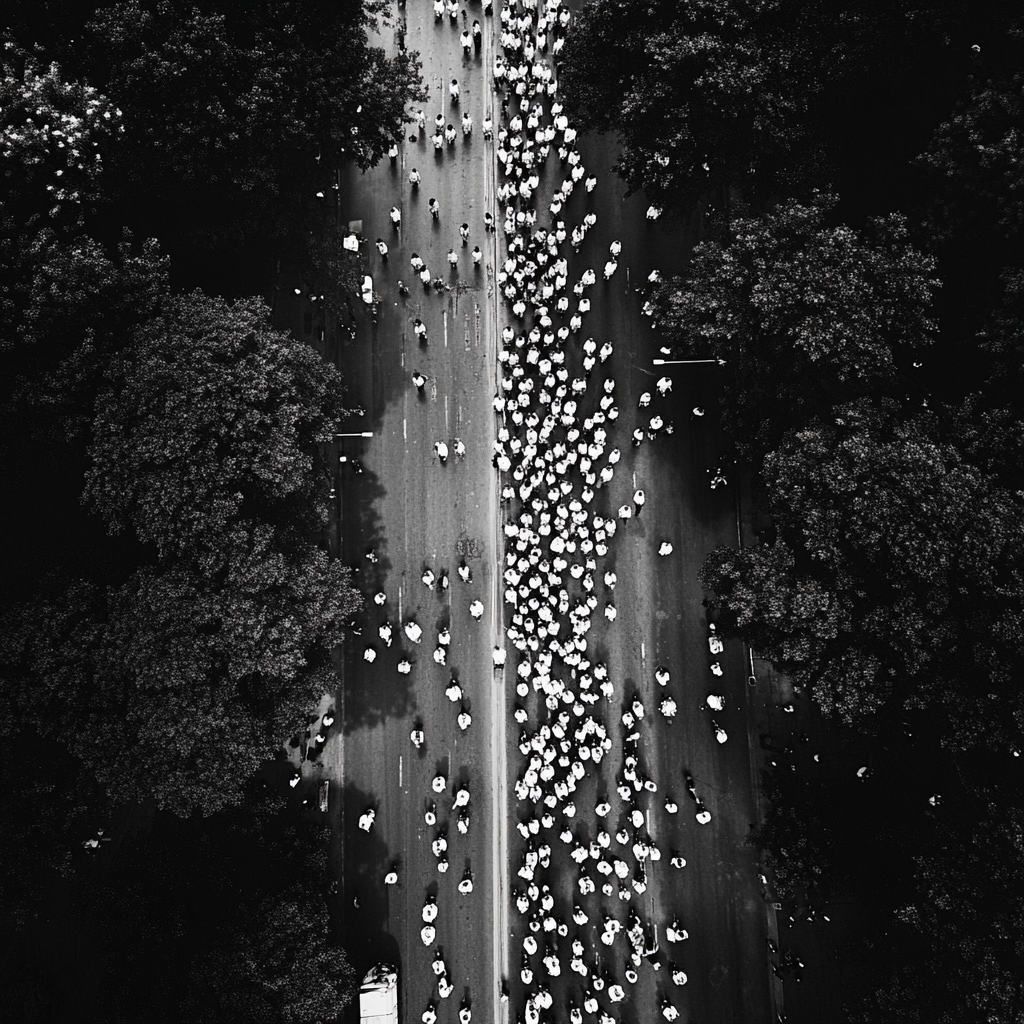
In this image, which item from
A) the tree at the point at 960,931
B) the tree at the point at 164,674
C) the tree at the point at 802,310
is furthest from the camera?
the tree at the point at 802,310


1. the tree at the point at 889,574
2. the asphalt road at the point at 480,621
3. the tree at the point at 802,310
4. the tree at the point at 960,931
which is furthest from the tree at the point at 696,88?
the tree at the point at 960,931

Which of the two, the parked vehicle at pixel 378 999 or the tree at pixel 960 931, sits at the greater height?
the tree at pixel 960 931

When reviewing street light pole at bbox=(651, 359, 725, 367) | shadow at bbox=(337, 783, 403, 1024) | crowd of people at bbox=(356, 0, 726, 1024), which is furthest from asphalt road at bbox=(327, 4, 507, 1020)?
street light pole at bbox=(651, 359, 725, 367)

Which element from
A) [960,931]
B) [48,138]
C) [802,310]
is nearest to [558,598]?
[802,310]

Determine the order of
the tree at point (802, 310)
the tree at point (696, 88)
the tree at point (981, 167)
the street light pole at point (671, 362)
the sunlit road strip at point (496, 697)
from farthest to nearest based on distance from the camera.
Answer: the street light pole at point (671, 362), the sunlit road strip at point (496, 697), the tree at point (696, 88), the tree at point (802, 310), the tree at point (981, 167)

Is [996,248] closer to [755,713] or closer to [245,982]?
[755,713]

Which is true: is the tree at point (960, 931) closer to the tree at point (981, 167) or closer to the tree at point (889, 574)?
the tree at point (889, 574)

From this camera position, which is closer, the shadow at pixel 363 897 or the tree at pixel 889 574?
the tree at pixel 889 574
